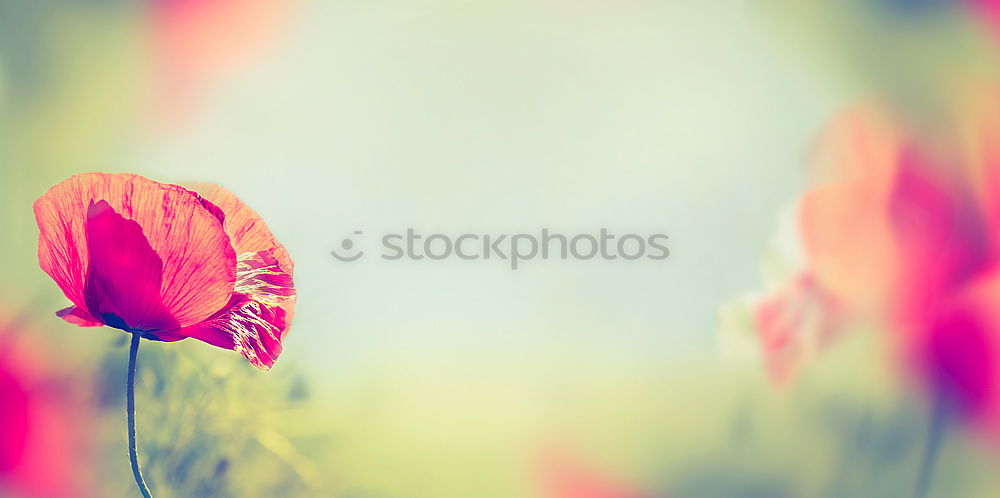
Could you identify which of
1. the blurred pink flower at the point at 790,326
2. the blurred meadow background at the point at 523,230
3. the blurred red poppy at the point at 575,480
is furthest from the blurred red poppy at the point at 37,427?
the blurred pink flower at the point at 790,326

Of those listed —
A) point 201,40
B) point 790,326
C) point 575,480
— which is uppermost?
point 201,40

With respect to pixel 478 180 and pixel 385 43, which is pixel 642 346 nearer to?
pixel 478 180

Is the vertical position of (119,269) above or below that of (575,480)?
above

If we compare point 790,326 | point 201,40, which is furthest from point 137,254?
point 790,326

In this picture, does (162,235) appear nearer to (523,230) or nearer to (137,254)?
(137,254)

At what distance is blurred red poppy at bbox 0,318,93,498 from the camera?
1.63 ft

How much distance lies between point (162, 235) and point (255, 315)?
0.06 m

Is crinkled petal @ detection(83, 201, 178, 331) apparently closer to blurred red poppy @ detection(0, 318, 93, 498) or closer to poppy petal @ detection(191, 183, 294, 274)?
poppy petal @ detection(191, 183, 294, 274)

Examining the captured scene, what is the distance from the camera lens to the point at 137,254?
1.09 feet

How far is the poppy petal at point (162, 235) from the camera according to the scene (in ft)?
1.09

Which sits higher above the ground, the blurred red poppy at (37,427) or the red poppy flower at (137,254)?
the red poppy flower at (137,254)

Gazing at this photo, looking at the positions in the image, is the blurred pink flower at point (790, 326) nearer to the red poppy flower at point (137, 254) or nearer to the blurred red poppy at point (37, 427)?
the red poppy flower at point (137, 254)

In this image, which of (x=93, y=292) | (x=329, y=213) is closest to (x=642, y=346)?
(x=329, y=213)

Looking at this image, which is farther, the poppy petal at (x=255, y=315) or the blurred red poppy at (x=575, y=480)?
the blurred red poppy at (x=575, y=480)
